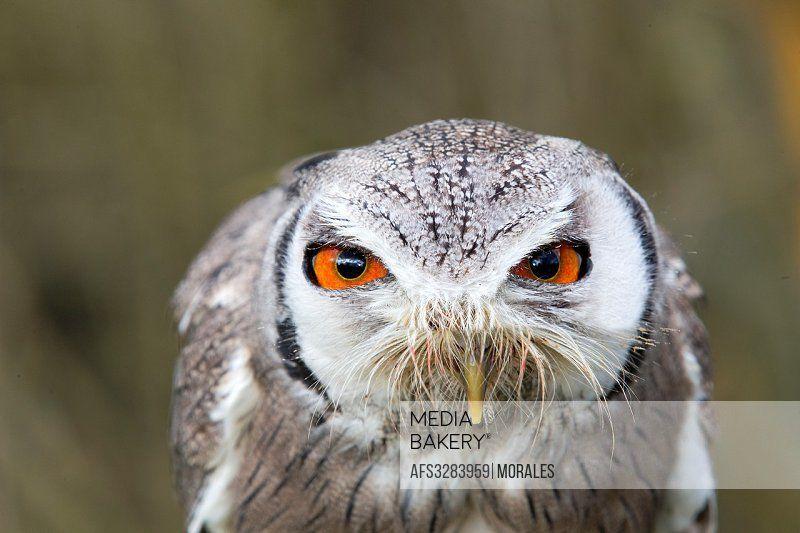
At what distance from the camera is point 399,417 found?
131 centimetres

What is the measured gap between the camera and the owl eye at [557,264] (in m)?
1.12

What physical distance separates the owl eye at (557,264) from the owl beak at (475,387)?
0.15m

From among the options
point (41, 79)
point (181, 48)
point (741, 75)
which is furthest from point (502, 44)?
point (41, 79)

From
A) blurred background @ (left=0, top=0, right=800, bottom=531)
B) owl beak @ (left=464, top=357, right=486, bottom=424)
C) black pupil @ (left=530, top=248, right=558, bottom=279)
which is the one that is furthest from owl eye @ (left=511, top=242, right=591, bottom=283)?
blurred background @ (left=0, top=0, right=800, bottom=531)

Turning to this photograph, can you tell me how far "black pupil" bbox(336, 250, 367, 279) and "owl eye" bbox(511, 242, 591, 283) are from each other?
207 mm

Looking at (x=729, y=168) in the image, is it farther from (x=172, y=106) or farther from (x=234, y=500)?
(x=172, y=106)

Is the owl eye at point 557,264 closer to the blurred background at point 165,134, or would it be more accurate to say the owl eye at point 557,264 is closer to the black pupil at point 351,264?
→ the black pupil at point 351,264

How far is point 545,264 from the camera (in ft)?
3.70

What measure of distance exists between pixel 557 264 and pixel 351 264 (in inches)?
11.2

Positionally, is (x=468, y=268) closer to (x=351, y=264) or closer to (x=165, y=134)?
(x=351, y=264)

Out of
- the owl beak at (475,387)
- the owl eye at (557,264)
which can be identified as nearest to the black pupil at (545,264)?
the owl eye at (557,264)

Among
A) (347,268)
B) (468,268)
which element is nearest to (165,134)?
(347,268)

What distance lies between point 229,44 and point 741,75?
156 centimetres

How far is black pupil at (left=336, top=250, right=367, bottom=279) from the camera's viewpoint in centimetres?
115
